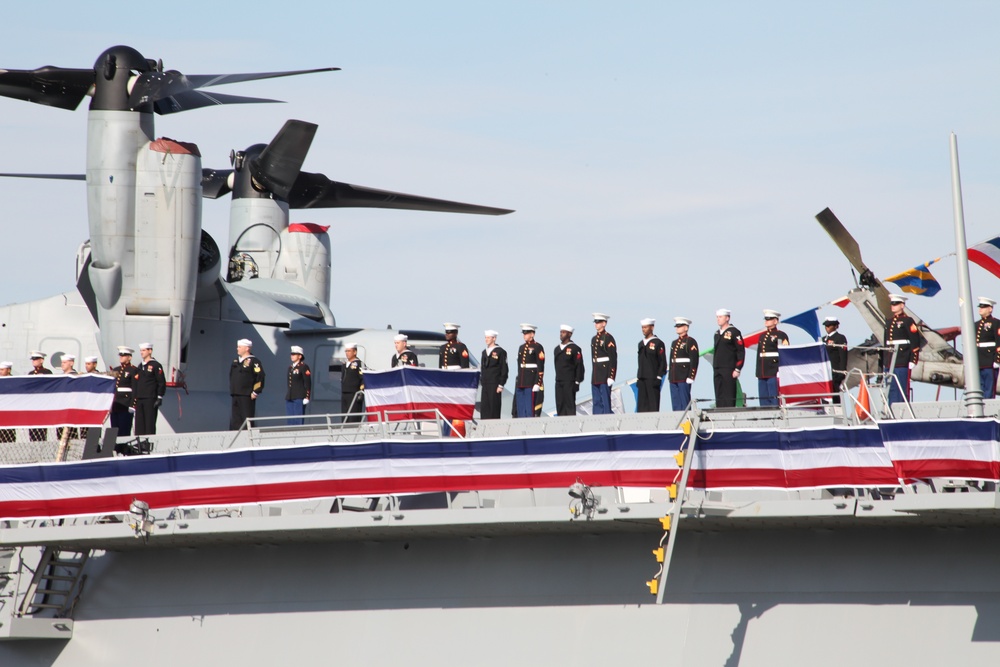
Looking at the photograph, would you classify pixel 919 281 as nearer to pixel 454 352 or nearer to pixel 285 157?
pixel 454 352

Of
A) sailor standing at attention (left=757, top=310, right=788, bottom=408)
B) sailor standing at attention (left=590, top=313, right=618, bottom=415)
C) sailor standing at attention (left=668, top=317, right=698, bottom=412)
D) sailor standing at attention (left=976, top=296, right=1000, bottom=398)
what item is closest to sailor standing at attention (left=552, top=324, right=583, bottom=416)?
sailor standing at attention (left=590, top=313, right=618, bottom=415)

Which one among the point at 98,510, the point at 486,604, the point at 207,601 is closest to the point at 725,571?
the point at 486,604

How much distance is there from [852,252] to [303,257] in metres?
12.3

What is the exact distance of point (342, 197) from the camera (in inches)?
951

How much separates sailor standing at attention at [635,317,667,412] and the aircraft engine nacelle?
33.3ft

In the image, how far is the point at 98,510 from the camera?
44.2 feet

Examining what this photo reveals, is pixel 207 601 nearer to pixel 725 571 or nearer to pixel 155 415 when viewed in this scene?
pixel 155 415

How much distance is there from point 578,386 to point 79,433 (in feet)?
19.4

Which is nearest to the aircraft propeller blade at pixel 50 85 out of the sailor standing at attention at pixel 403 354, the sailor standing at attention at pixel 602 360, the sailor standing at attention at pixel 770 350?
the sailor standing at attention at pixel 403 354

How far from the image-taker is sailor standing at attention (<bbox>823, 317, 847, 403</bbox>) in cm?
1472

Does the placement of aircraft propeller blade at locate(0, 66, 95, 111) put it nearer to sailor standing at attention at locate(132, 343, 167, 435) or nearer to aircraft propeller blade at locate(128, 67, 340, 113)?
aircraft propeller blade at locate(128, 67, 340, 113)

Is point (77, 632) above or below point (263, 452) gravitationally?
below

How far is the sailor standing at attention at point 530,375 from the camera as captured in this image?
15.8 metres

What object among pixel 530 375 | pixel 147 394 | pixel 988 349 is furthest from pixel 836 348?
pixel 147 394
